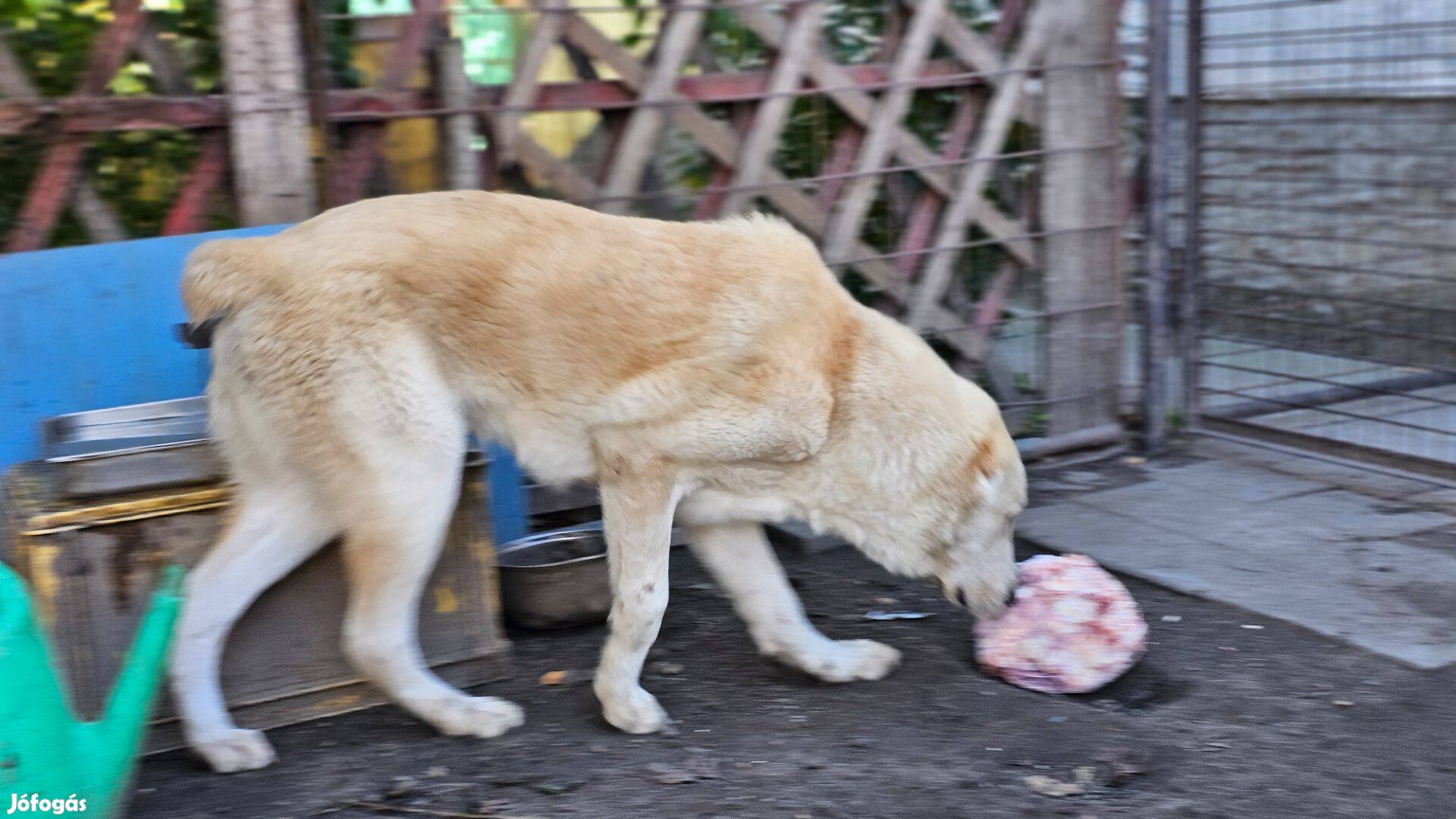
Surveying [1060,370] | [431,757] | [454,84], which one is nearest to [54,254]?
[454,84]

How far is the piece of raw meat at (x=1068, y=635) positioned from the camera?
3.95 meters

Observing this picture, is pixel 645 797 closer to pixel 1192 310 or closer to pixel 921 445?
pixel 921 445

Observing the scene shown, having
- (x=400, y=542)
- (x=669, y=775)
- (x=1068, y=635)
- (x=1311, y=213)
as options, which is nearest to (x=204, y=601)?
(x=400, y=542)

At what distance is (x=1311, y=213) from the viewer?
675 centimetres

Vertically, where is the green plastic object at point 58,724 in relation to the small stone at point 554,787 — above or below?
above

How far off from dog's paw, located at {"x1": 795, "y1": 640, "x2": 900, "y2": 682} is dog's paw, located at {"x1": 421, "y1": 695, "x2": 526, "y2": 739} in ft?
2.93

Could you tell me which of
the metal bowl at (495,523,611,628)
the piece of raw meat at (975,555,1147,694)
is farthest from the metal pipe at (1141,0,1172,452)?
the metal bowl at (495,523,611,628)

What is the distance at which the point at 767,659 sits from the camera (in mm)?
4262

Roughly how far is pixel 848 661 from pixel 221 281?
207cm

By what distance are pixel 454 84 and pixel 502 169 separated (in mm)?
353

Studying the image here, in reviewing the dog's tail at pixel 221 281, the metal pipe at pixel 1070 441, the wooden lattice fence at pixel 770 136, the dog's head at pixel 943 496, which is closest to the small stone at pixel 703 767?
the dog's head at pixel 943 496

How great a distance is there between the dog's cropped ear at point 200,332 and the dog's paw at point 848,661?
6.22 ft

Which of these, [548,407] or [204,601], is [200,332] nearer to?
[204,601]

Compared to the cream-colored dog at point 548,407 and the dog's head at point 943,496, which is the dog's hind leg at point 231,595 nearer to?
the cream-colored dog at point 548,407
